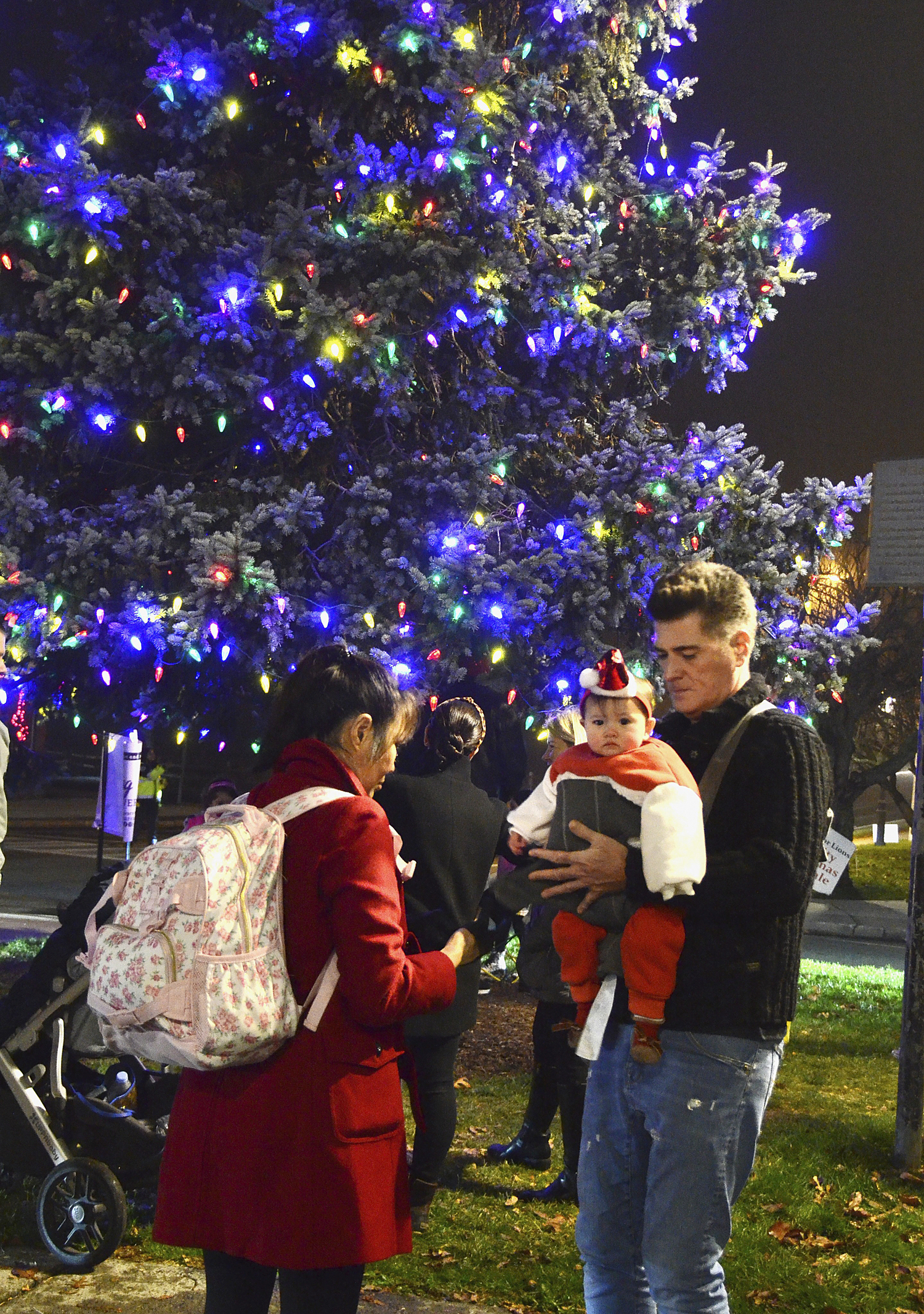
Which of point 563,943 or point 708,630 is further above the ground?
point 708,630

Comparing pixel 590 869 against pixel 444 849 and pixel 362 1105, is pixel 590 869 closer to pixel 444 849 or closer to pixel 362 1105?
pixel 362 1105

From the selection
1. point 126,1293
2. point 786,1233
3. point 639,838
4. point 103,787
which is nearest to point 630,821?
point 639,838

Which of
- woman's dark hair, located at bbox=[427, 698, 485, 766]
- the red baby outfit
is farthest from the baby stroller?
the red baby outfit

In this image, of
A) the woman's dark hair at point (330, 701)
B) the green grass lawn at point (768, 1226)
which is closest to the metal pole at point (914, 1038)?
the green grass lawn at point (768, 1226)

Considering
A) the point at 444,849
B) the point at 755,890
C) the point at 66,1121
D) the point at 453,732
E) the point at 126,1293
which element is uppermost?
the point at 453,732

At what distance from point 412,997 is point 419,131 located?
8622mm

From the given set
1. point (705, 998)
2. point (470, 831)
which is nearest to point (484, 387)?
point (470, 831)

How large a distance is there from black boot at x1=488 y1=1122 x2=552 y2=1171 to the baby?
3040 mm

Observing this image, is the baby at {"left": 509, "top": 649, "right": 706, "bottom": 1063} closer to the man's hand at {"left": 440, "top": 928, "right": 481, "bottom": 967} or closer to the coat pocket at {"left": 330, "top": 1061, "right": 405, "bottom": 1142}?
the man's hand at {"left": 440, "top": 928, "right": 481, "bottom": 967}

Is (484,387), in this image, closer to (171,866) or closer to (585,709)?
(585,709)

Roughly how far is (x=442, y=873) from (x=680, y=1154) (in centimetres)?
250

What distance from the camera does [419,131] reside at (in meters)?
9.52

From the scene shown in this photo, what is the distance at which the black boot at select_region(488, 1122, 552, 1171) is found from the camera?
5.57 m

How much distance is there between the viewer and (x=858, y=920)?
17375 mm
